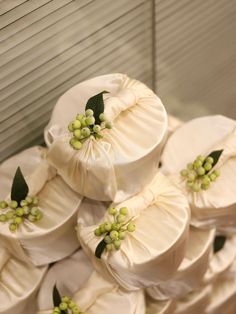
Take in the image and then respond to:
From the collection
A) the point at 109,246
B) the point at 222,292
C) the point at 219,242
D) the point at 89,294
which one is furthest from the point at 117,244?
the point at 222,292

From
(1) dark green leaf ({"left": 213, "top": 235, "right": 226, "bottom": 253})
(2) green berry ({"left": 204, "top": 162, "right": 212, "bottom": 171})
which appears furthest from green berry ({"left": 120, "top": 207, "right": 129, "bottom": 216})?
(1) dark green leaf ({"left": 213, "top": 235, "right": 226, "bottom": 253})

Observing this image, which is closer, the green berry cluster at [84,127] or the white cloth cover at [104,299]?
the green berry cluster at [84,127]

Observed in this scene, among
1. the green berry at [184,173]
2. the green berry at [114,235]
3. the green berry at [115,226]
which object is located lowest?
the green berry at [184,173]

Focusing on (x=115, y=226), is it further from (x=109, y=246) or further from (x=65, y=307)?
(x=65, y=307)

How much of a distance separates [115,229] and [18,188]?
0.20m

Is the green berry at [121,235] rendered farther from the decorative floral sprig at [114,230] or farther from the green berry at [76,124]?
the green berry at [76,124]

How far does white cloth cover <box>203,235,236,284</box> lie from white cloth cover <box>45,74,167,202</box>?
0.34 m

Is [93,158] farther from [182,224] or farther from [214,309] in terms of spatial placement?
[214,309]

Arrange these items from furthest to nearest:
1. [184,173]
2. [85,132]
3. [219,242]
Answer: [219,242] → [184,173] → [85,132]

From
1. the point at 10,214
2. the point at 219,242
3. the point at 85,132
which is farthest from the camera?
the point at 219,242

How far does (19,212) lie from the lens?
2.71ft

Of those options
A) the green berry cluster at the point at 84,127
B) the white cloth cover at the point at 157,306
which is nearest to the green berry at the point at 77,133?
the green berry cluster at the point at 84,127

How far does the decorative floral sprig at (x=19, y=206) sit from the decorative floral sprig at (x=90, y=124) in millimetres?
157

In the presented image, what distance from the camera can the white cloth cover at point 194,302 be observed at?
1050 mm
